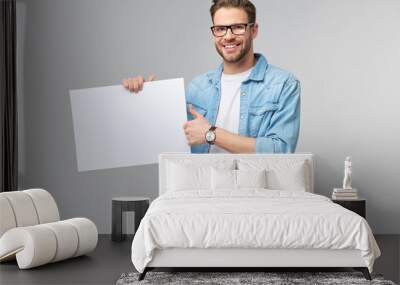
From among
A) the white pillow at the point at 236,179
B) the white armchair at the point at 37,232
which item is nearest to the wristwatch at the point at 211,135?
the white pillow at the point at 236,179

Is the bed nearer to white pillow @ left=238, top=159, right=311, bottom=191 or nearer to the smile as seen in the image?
white pillow @ left=238, top=159, right=311, bottom=191

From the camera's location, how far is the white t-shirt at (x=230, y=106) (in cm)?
698

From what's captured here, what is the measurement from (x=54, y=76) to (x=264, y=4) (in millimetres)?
2283

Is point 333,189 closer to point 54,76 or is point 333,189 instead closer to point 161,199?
point 161,199

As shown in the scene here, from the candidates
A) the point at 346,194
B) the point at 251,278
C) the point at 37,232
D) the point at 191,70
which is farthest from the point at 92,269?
the point at 346,194

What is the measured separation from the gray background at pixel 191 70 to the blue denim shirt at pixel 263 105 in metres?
0.16

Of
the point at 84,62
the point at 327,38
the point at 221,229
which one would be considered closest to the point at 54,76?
the point at 84,62

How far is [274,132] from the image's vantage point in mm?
6988

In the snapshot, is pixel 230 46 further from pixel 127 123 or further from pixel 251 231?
pixel 251 231

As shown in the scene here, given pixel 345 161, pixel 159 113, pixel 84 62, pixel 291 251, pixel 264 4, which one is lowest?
pixel 291 251

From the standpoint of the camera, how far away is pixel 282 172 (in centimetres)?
650

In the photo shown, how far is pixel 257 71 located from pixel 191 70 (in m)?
0.71

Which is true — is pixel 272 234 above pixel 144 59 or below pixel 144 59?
below

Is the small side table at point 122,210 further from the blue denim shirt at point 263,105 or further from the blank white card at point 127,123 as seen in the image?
the blue denim shirt at point 263,105
